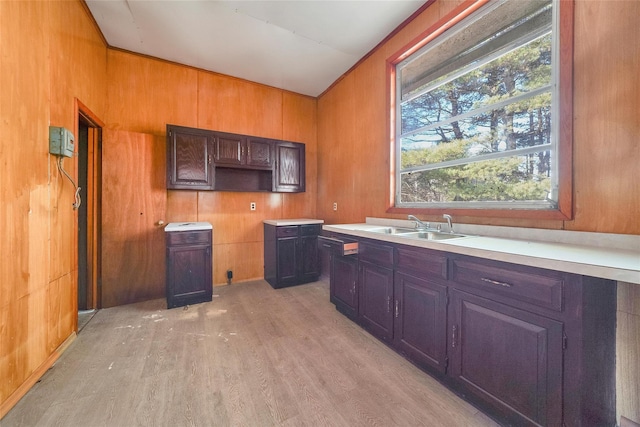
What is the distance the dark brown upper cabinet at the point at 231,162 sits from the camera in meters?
3.01

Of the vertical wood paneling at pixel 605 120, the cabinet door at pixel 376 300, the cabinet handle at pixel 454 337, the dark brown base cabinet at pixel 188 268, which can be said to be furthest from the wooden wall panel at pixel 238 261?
the vertical wood paneling at pixel 605 120

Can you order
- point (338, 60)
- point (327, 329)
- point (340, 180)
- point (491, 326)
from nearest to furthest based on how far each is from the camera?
point (491, 326), point (327, 329), point (338, 60), point (340, 180)

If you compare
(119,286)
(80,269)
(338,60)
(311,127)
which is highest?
(338,60)

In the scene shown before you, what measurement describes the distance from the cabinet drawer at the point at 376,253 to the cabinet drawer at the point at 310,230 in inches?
55.3

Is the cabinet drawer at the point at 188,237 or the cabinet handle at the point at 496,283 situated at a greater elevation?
the cabinet drawer at the point at 188,237

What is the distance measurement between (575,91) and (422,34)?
143 cm

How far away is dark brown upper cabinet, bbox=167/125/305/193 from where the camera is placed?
118 inches

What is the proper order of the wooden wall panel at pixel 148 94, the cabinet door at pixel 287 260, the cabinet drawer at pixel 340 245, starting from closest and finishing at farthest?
the cabinet drawer at pixel 340 245 < the wooden wall panel at pixel 148 94 < the cabinet door at pixel 287 260

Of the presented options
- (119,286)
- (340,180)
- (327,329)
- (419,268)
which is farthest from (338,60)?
(119,286)

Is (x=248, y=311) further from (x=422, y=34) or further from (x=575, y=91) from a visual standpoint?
(x=422, y=34)

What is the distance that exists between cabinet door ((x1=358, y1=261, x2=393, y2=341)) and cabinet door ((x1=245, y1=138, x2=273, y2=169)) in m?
2.16

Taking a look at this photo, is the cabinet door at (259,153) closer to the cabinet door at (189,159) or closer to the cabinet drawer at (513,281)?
the cabinet door at (189,159)

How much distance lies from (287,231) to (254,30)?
2.41 meters

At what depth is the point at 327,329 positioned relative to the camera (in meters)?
2.26
